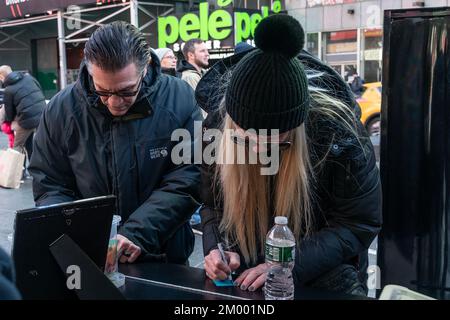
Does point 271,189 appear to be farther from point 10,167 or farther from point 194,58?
point 10,167

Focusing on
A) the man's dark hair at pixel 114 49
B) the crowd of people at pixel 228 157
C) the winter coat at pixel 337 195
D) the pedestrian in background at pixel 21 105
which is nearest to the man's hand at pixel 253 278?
the crowd of people at pixel 228 157

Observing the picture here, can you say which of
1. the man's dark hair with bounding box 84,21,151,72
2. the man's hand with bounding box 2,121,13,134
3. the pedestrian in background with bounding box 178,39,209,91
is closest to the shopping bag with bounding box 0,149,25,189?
the man's hand with bounding box 2,121,13,134

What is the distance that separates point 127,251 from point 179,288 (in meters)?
0.33

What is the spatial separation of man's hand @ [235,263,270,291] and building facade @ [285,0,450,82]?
44.6ft

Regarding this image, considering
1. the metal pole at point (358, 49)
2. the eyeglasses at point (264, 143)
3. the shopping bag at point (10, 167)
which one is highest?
the metal pole at point (358, 49)

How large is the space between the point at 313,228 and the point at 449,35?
910 mm

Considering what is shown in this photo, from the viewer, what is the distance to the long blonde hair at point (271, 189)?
1714mm

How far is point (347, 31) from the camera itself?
1580 cm

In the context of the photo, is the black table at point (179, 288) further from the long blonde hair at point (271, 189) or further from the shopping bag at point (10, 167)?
the shopping bag at point (10, 167)

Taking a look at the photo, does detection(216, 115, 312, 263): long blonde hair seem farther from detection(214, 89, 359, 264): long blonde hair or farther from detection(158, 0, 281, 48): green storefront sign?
detection(158, 0, 281, 48): green storefront sign

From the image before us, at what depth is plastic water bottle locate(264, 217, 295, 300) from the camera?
150 centimetres

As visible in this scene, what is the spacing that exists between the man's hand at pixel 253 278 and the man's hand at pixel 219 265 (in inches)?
1.8

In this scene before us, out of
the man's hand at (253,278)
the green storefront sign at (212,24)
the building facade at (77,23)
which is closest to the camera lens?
the man's hand at (253,278)

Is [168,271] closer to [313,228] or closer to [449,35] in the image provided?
[313,228]
